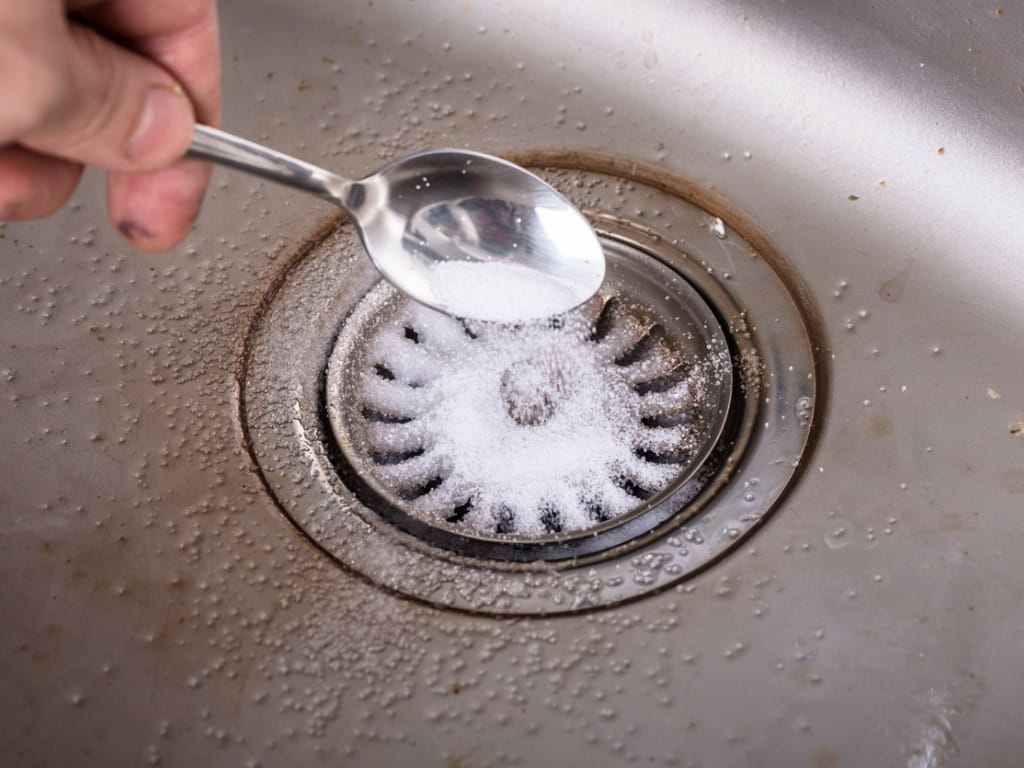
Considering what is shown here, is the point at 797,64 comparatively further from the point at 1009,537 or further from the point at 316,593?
the point at 316,593

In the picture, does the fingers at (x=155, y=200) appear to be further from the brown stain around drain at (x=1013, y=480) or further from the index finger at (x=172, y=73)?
the brown stain around drain at (x=1013, y=480)

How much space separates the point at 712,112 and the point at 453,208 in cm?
27

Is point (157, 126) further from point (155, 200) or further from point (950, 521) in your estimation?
point (950, 521)

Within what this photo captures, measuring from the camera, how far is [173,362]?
0.64 metres

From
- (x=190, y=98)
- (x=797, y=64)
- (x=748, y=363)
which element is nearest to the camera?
(x=190, y=98)

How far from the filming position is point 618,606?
0.55 meters

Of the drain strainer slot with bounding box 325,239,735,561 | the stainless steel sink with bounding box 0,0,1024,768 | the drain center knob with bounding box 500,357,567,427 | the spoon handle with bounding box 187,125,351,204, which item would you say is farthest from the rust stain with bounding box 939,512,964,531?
the spoon handle with bounding box 187,125,351,204

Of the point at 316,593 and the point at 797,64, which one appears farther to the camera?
the point at 797,64

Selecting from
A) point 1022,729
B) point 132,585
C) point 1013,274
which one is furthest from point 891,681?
point 132,585

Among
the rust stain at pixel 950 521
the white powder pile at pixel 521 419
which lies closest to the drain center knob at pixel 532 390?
the white powder pile at pixel 521 419

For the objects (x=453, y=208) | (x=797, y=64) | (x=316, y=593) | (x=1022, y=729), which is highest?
(x=797, y=64)

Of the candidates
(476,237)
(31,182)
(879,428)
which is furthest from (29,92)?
(879,428)

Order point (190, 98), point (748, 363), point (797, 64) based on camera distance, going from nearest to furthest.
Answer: point (190, 98)
point (748, 363)
point (797, 64)

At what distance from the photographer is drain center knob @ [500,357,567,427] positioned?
0.62 meters
